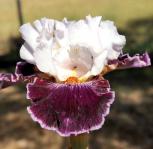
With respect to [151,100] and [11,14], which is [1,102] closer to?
[151,100]

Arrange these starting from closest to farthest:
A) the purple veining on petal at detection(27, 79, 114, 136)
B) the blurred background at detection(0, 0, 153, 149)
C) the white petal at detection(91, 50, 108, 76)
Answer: the purple veining on petal at detection(27, 79, 114, 136) → the white petal at detection(91, 50, 108, 76) → the blurred background at detection(0, 0, 153, 149)

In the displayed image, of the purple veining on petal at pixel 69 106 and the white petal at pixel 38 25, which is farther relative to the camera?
the white petal at pixel 38 25

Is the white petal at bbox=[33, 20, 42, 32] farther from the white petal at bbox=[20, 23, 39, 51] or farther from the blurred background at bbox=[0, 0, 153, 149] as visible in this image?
the blurred background at bbox=[0, 0, 153, 149]

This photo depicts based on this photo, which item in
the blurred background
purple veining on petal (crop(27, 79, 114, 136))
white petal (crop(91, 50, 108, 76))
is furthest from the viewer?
the blurred background

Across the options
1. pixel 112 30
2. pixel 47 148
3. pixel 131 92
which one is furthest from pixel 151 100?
pixel 112 30

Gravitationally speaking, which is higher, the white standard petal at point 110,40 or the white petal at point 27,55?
the white standard petal at point 110,40

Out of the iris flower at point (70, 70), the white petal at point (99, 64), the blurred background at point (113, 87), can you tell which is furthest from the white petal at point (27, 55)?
the blurred background at point (113, 87)

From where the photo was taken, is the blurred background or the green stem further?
the blurred background

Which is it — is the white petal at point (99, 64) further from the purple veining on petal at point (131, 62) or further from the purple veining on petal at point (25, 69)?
the purple veining on petal at point (25, 69)

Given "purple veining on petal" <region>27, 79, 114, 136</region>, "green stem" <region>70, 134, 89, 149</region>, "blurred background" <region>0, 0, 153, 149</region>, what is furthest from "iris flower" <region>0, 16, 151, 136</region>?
"blurred background" <region>0, 0, 153, 149</region>
